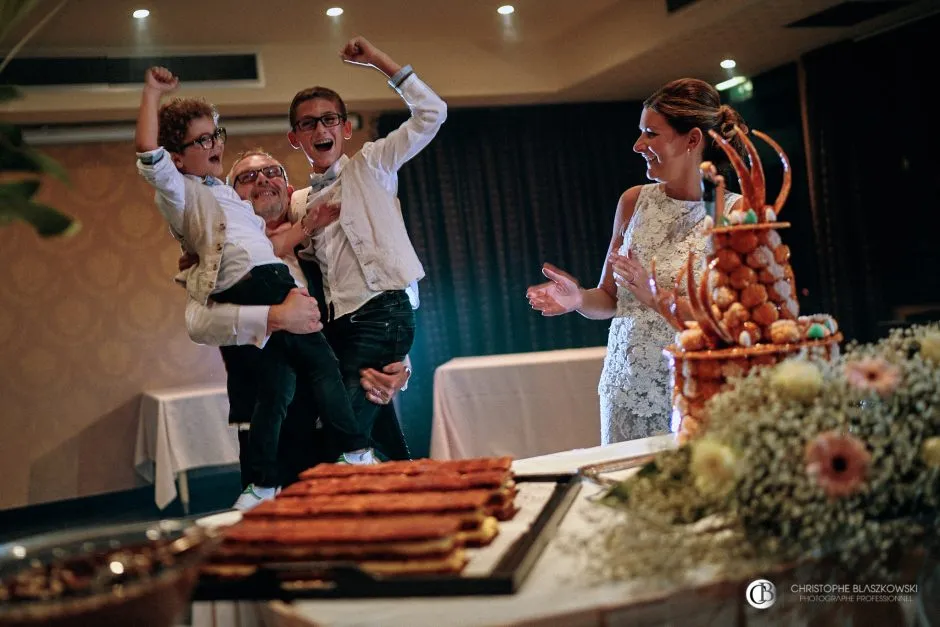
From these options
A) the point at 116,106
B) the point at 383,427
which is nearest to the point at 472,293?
the point at 116,106

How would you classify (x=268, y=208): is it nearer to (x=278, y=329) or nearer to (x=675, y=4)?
(x=278, y=329)

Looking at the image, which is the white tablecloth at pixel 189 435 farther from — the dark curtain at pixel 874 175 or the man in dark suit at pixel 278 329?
the dark curtain at pixel 874 175

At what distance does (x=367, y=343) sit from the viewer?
2848 mm

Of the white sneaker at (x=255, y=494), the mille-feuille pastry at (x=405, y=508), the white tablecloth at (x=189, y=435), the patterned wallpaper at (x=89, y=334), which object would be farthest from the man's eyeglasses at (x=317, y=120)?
the patterned wallpaper at (x=89, y=334)

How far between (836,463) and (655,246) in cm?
148

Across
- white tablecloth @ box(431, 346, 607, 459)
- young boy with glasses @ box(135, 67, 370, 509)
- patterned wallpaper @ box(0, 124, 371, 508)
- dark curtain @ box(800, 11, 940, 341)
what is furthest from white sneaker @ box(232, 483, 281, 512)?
dark curtain @ box(800, 11, 940, 341)

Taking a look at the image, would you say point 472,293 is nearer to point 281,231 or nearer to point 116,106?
point 116,106

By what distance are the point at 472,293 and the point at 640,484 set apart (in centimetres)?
656

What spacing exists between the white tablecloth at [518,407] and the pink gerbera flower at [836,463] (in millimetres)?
3956

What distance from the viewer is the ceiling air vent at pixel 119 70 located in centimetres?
600

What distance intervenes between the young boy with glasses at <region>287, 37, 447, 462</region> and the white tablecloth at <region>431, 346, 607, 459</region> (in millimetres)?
2311

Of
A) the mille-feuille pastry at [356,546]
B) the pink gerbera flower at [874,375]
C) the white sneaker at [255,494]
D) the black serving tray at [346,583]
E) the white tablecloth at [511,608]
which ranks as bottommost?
the white sneaker at [255,494]

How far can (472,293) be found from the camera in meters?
7.92

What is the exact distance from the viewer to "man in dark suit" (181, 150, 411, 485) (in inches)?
99.9
